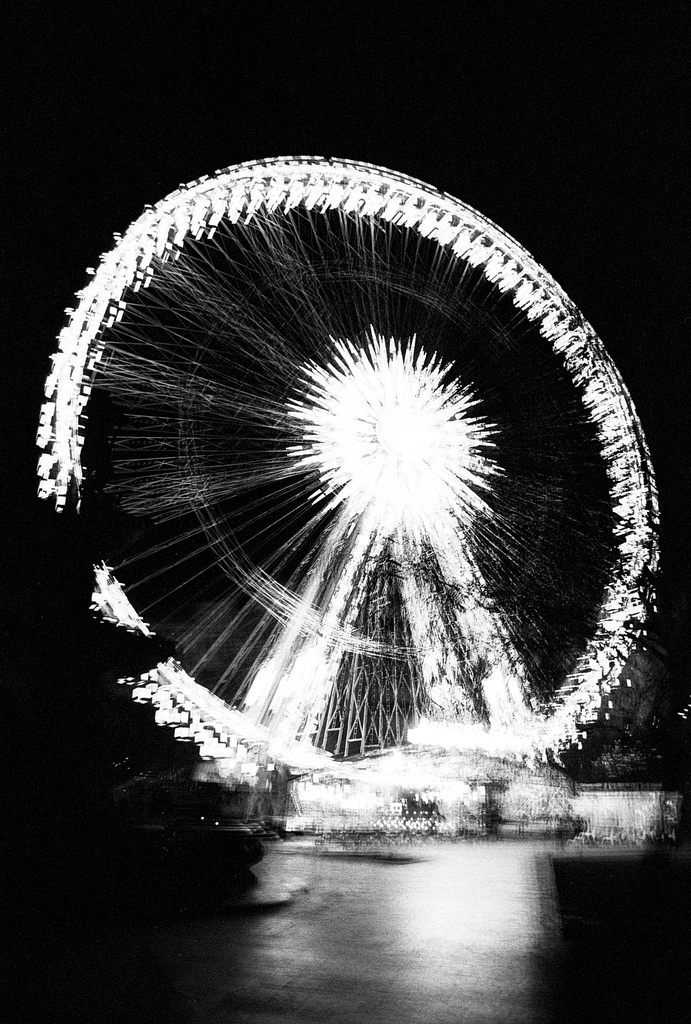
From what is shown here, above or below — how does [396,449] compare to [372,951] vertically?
above

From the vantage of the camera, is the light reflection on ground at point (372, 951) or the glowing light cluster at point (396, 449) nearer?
the light reflection on ground at point (372, 951)

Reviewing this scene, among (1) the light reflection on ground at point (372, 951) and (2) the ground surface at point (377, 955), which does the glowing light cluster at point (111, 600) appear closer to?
(2) the ground surface at point (377, 955)

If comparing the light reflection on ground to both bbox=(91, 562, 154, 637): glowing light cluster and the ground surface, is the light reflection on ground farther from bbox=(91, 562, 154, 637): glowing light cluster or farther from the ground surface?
bbox=(91, 562, 154, 637): glowing light cluster

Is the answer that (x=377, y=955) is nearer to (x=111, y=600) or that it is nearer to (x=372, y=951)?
(x=372, y=951)

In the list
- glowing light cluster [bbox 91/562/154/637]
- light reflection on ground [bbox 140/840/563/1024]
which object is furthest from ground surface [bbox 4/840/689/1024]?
glowing light cluster [bbox 91/562/154/637]

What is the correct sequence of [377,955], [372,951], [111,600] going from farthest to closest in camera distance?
1. [111,600]
2. [372,951]
3. [377,955]

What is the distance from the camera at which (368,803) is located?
14.2 m

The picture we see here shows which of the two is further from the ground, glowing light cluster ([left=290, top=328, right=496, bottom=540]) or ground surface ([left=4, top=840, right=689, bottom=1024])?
glowing light cluster ([left=290, top=328, right=496, bottom=540])

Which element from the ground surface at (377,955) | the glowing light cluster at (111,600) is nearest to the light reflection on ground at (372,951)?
the ground surface at (377,955)

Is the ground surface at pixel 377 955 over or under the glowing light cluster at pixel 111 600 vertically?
under

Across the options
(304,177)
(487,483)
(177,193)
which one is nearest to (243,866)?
(487,483)

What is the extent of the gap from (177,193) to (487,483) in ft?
20.1

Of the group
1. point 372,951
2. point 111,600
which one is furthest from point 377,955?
point 111,600

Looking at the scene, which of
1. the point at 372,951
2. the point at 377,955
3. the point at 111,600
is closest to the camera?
the point at 377,955
